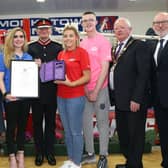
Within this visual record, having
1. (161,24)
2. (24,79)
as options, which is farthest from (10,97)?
(161,24)

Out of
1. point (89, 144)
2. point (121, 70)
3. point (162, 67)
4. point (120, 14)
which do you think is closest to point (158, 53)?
point (162, 67)

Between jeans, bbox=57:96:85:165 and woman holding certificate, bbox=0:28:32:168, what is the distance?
1.25ft

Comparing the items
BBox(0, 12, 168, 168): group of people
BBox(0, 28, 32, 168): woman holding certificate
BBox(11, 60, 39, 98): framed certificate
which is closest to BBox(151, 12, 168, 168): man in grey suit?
BBox(0, 12, 168, 168): group of people

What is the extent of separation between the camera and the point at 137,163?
3.27 m

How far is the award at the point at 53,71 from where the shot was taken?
321 cm

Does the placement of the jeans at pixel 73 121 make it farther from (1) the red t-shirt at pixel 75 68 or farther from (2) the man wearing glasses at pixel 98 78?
(2) the man wearing glasses at pixel 98 78

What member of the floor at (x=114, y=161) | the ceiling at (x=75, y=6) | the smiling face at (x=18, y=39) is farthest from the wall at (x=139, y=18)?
the smiling face at (x=18, y=39)

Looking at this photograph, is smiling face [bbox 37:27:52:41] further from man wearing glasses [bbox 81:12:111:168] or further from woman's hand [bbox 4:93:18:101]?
woman's hand [bbox 4:93:18:101]

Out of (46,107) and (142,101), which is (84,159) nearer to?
(46,107)

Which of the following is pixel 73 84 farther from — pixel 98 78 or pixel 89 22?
pixel 89 22

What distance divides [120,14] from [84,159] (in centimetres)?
864

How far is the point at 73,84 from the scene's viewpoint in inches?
125

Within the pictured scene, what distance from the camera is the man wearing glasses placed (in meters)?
3.51

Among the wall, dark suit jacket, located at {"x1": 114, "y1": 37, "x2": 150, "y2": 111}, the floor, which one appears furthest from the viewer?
the wall
